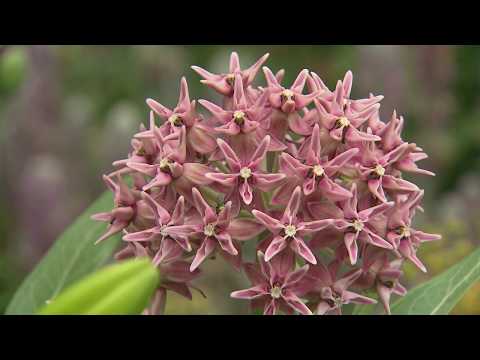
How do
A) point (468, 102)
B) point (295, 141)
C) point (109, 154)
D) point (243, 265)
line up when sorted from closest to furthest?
1. point (243, 265)
2. point (295, 141)
3. point (109, 154)
4. point (468, 102)

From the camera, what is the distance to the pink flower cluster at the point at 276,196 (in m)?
1.30

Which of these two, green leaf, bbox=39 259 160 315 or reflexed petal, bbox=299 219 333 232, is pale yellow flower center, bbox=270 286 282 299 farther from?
green leaf, bbox=39 259 160 315

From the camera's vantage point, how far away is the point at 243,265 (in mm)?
1335

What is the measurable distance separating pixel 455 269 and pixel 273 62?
2481 mm

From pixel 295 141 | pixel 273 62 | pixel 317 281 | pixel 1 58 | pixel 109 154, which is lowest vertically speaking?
pixel 317 281

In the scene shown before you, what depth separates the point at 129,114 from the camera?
10.7 feet

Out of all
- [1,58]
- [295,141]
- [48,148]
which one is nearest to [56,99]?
[48,148]

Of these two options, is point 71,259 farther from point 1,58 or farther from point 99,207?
point 1,58

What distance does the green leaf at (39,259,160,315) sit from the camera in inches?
34.6

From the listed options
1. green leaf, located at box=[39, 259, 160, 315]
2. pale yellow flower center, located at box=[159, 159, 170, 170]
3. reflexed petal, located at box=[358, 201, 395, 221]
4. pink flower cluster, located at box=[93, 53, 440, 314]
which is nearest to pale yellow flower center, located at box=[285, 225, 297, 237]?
pink flower cluster, located at box=[93, 53, 440, 314]

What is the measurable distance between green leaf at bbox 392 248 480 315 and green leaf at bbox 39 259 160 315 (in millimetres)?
609

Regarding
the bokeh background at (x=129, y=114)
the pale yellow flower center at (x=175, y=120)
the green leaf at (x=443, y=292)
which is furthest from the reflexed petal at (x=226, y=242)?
the bokeh background at (x=129, y=114)

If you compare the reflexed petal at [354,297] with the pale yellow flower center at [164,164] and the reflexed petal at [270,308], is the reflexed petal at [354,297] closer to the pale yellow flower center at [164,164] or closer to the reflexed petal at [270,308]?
the reflexed petal at [270,308]

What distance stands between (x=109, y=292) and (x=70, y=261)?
2.56 ft
